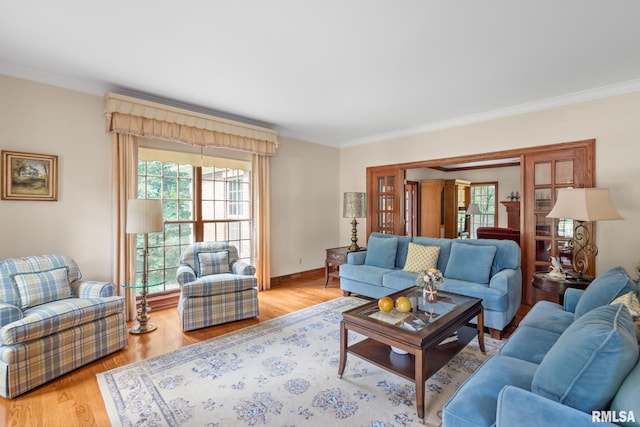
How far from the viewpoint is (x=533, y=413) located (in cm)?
113

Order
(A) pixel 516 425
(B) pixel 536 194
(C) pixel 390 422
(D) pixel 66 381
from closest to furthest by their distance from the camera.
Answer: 1. (A) pixel 516 425
2. (C) pixel 390 422
3. (D) pixel 66 381
4. (B) pixel 536 194

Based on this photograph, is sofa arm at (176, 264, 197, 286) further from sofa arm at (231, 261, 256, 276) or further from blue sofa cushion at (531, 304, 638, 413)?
blue sofa cushion at (531, 304, 638, 413)

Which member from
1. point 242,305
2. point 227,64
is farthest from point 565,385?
point 227,64

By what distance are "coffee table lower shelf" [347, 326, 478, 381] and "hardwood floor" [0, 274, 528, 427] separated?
140cm

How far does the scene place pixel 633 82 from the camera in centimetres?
328

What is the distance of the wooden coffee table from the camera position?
1959 mm

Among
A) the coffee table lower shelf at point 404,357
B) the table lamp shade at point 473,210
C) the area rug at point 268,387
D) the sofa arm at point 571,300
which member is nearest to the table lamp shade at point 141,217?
the area rug at point 268,387

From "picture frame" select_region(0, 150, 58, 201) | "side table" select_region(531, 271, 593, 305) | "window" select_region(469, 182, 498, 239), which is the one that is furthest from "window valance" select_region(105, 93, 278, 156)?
"window" select_region(469, 182, 498, 239)

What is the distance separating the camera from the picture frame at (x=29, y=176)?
294 cm

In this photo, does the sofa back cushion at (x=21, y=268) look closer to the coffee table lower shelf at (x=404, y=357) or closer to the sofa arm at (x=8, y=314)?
the sofa arm at (x=8, y=314)

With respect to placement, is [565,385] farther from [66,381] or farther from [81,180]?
[81,180]

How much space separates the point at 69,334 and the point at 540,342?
136 inches

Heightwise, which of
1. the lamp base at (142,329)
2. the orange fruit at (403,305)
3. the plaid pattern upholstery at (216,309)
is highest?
the orange fruit at (403,305)

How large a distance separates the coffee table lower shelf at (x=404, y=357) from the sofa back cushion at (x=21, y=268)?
2.77 meters
